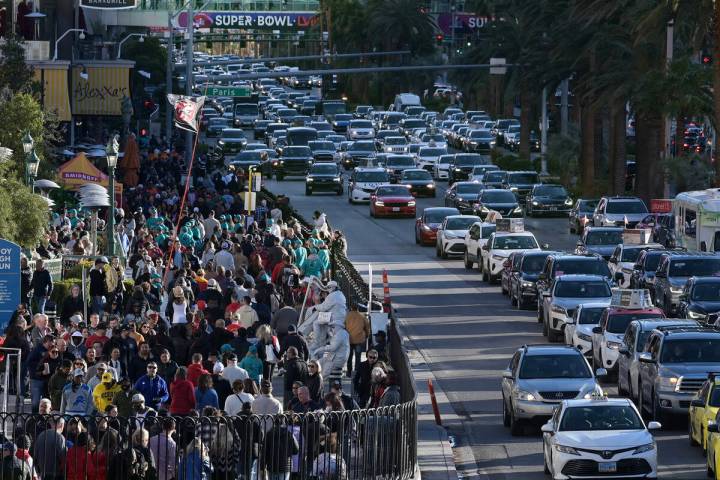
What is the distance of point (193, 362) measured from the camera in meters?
22.2

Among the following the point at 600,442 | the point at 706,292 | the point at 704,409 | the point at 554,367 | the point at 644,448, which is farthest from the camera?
the point at 706,292

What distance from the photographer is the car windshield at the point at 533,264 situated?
4247 cm

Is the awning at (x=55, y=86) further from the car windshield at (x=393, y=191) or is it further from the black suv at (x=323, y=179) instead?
the car windshield at (x=393, y=191)

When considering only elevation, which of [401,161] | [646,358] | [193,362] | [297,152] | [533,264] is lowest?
[297,152]

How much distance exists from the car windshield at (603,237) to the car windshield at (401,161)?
2720 cm

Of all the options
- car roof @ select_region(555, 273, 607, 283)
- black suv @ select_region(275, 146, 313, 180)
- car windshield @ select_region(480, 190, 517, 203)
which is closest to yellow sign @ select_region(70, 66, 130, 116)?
black suv @ select_region(275, 146, 313, 180)

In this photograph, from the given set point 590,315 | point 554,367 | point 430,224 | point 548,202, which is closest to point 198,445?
point 554,367

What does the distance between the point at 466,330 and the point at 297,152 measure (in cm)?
4248

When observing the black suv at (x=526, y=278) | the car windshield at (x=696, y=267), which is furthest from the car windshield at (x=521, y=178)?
the car windshield at (x=696, y=267)

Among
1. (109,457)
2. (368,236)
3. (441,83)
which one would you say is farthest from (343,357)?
(441,83)

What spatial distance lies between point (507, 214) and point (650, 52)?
8.99 meters

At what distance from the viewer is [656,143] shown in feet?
218

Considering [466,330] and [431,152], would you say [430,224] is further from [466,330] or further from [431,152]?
[431,152]

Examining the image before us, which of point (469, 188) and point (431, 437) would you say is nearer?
point (431, 437)
